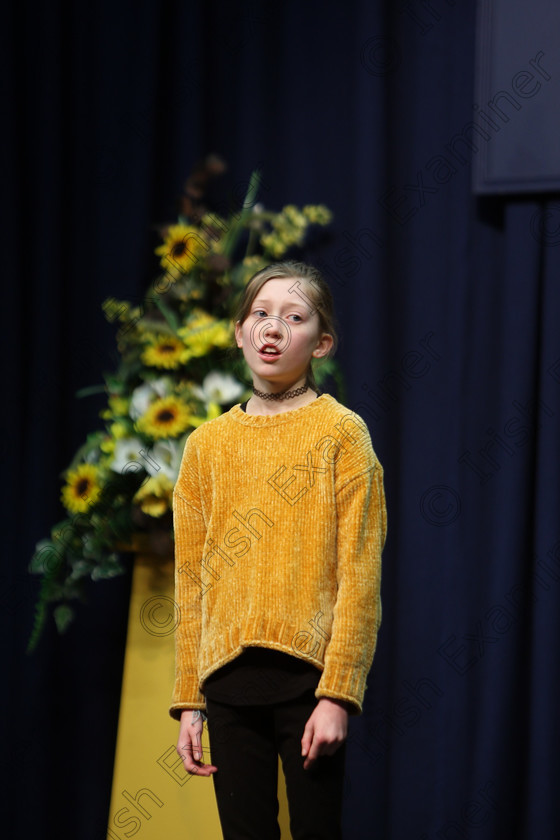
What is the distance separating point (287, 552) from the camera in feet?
3.67

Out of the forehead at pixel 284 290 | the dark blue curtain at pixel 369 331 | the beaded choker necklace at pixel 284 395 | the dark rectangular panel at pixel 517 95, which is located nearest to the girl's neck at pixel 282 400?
the beaded choker necklace at pixel 284 395

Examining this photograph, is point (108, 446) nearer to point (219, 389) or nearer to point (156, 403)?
point (156, 403)

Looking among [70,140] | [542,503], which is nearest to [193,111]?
[70,140]

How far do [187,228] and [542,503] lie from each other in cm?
88

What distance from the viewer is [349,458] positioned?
3.75ft

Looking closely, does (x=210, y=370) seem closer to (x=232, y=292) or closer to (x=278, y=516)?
(x=232, y=292)

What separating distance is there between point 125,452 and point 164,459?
8cm

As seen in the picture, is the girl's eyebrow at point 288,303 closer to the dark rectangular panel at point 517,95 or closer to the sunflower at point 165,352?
the sunflower at point 165,352

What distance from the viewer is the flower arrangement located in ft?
5.15

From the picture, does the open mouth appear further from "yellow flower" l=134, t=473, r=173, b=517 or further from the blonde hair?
"yellow flower" l=134, t=473, r=173, b=517

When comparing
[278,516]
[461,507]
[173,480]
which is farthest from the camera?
[461,507]

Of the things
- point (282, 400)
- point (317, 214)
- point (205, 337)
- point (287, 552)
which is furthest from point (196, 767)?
point (317, 214)

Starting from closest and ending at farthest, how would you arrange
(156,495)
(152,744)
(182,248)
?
(156,495) → (152,744) → (182,248)

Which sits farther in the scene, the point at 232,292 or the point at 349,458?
the point at 232,292
